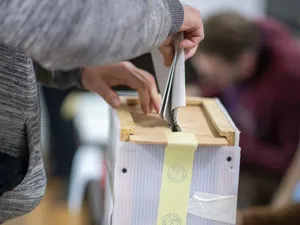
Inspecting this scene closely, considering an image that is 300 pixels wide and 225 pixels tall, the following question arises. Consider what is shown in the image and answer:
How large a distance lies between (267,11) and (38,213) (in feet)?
5.60

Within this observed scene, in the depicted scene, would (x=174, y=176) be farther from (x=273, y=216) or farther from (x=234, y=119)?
(x=234, y=119)

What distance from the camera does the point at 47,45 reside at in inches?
25.9

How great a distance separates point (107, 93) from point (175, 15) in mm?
315

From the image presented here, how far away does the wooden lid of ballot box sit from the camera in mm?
849

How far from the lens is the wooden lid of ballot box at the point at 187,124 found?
0.85m

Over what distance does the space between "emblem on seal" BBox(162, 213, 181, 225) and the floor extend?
5.18 ft

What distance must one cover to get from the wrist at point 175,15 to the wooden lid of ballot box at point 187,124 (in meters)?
0.16

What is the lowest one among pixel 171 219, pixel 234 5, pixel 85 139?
pixel 85 139

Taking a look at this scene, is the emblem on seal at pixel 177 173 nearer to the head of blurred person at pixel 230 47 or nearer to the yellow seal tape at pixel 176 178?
the yellow seal tape at pixel 176 178

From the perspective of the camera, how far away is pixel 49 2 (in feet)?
2.16

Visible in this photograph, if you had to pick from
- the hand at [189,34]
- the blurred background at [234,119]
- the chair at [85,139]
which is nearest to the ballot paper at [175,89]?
the hand at [189,34]

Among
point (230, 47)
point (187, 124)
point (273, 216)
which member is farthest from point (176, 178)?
point (230, 47)

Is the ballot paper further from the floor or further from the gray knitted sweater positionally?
the floor

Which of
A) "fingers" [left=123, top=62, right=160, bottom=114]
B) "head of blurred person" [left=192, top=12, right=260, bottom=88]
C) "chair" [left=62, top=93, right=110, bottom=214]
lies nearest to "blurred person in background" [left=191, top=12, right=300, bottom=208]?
"head of blurred person" [left=192, top=12, right=260, bottom=88]
